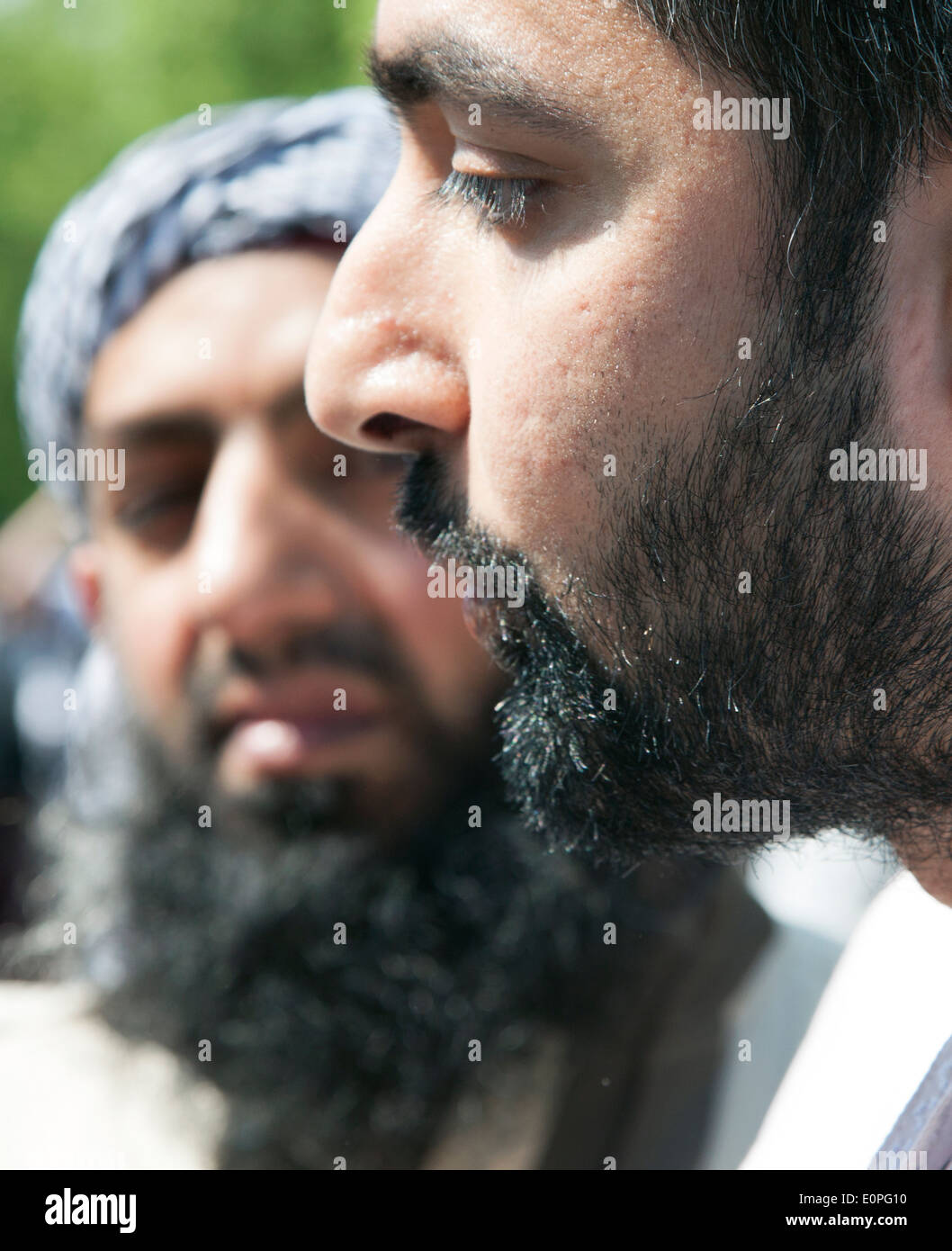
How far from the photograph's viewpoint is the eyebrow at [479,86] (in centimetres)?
106

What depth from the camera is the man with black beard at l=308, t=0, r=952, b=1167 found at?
3.43 ft

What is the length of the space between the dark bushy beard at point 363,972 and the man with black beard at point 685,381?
1011 mm

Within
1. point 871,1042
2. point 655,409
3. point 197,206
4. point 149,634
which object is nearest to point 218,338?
point 197,206

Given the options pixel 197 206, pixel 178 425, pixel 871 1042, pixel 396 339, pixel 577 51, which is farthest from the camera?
pixel 197 206

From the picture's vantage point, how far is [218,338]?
2.42m

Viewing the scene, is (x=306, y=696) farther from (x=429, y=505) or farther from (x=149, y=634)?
(x=429, y=505)

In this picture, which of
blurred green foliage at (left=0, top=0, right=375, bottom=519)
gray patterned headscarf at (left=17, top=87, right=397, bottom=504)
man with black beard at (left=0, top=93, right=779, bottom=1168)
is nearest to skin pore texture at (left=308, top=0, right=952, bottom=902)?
man with black beard at (left=0, top=93, right=779, bottom=1168)

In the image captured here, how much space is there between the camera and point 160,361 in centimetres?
248

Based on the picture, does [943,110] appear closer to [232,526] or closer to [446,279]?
[446,279]

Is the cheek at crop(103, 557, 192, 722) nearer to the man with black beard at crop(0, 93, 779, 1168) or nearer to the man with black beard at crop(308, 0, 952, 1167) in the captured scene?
the man with black beard at crop(0, 93, 779, 1168)

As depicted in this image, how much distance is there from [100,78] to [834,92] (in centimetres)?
1073

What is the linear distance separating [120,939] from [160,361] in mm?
1269
